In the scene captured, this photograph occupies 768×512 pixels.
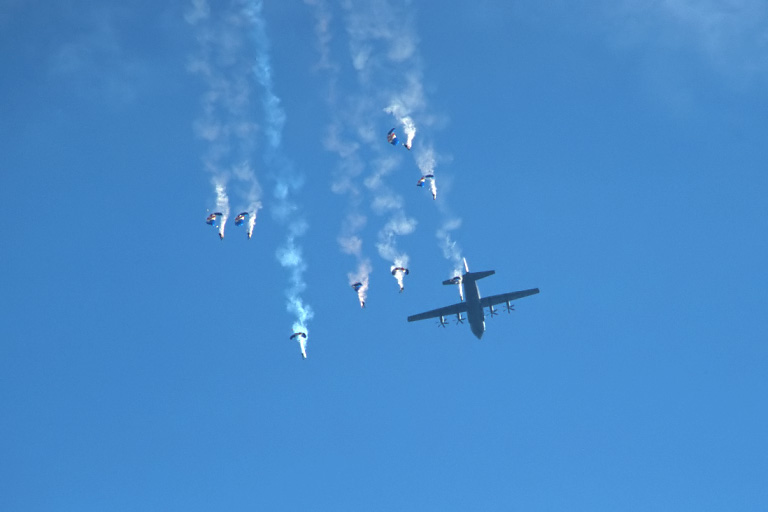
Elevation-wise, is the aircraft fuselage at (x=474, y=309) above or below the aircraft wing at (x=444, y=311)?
below

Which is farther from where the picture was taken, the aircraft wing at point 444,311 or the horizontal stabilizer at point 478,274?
the aircraft wing at point 444,311

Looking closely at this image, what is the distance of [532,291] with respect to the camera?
7725 centimetres

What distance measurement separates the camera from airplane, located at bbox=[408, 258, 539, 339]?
6969 cm

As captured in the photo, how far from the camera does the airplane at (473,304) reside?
229 ft

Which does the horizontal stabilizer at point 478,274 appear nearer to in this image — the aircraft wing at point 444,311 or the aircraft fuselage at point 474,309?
the aircraft fuselage at point 474,309

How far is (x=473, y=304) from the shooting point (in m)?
72.4

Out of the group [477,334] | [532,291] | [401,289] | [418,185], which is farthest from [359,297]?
[532,291]

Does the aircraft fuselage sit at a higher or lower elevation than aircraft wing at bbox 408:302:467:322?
lower

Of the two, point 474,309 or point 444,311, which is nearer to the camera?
point 474,309

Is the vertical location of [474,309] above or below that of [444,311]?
below

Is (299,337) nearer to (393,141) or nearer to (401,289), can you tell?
→ (401,289)

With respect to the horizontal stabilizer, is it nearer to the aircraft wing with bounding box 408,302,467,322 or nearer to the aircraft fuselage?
the aircraft fuselage

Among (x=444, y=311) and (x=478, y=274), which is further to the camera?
(x=444, y=311)

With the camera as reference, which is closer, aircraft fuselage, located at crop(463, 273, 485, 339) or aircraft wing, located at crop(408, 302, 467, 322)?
aircraft fuselage, located at crop(463, 273, 485, 339)
